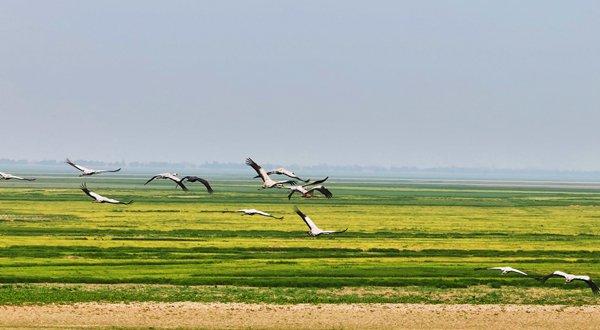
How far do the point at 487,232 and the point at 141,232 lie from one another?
19.0 m

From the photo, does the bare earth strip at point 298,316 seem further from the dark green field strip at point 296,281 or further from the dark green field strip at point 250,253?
the dark green field strip at point 250,253

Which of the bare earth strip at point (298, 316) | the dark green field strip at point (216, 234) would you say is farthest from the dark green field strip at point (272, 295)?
the dark green field strip at point (216, 234)

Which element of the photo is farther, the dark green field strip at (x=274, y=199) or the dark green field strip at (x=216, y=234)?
the dark green field strip at (x=274, y=199)

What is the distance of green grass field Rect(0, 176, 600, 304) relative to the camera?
31312 mm

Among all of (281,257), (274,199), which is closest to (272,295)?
(281,257)

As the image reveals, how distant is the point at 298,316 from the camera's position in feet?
91.8

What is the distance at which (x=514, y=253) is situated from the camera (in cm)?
4403

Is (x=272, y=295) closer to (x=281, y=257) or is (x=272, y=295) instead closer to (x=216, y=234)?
(x=281, y=257)

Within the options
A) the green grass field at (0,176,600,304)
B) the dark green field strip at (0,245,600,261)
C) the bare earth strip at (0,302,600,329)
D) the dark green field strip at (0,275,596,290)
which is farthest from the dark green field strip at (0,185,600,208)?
the bare earth strip at (0,302,600,329)

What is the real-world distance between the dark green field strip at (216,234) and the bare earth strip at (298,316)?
804 inches

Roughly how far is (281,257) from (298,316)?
1275cm

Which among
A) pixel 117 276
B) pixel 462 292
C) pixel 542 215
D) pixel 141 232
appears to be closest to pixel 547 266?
pixel 462 292

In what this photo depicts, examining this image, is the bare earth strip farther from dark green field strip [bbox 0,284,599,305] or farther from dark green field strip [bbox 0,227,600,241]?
dark green field strip [bbox 0,227,600,241]

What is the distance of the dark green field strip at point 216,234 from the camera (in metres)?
50.5
